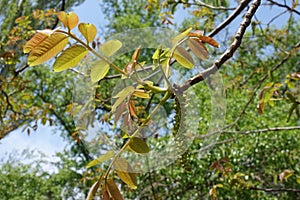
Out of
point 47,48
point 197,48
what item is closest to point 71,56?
point 47,48

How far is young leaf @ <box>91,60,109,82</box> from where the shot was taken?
38 cm

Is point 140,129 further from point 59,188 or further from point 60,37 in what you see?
point 59,188

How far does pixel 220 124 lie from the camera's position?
0.50 m

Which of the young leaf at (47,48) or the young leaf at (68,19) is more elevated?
the young leaf at (68,19)

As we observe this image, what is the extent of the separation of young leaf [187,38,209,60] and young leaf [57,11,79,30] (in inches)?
4.3

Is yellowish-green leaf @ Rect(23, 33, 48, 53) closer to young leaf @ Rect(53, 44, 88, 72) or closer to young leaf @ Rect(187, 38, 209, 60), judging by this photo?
young leaf @ Rect(53, 44, 88, 72)

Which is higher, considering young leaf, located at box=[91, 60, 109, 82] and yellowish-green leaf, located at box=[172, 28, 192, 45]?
young leaf, located at box=[91, 60, 109, 82]

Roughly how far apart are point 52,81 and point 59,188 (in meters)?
2.03

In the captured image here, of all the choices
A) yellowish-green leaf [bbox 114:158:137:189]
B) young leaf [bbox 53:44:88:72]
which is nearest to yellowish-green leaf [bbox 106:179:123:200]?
yellowish-green leaf [bbox 114:158:137:189]

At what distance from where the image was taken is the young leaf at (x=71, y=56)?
0.36 m

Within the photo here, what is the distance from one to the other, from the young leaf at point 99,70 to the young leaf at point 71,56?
0.02 metres

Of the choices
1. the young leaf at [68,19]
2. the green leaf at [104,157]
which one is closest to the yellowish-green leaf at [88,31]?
the young leaf at [68,19]

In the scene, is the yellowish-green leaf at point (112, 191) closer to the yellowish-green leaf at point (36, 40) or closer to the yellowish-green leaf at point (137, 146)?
the yellowish-green leaf at point (137, 146)

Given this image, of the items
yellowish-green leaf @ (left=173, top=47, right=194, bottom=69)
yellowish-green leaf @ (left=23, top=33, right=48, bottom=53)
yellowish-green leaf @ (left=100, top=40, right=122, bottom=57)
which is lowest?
yellowish-green leaf @ (left=173, top=47, right=194, bottom=69)
